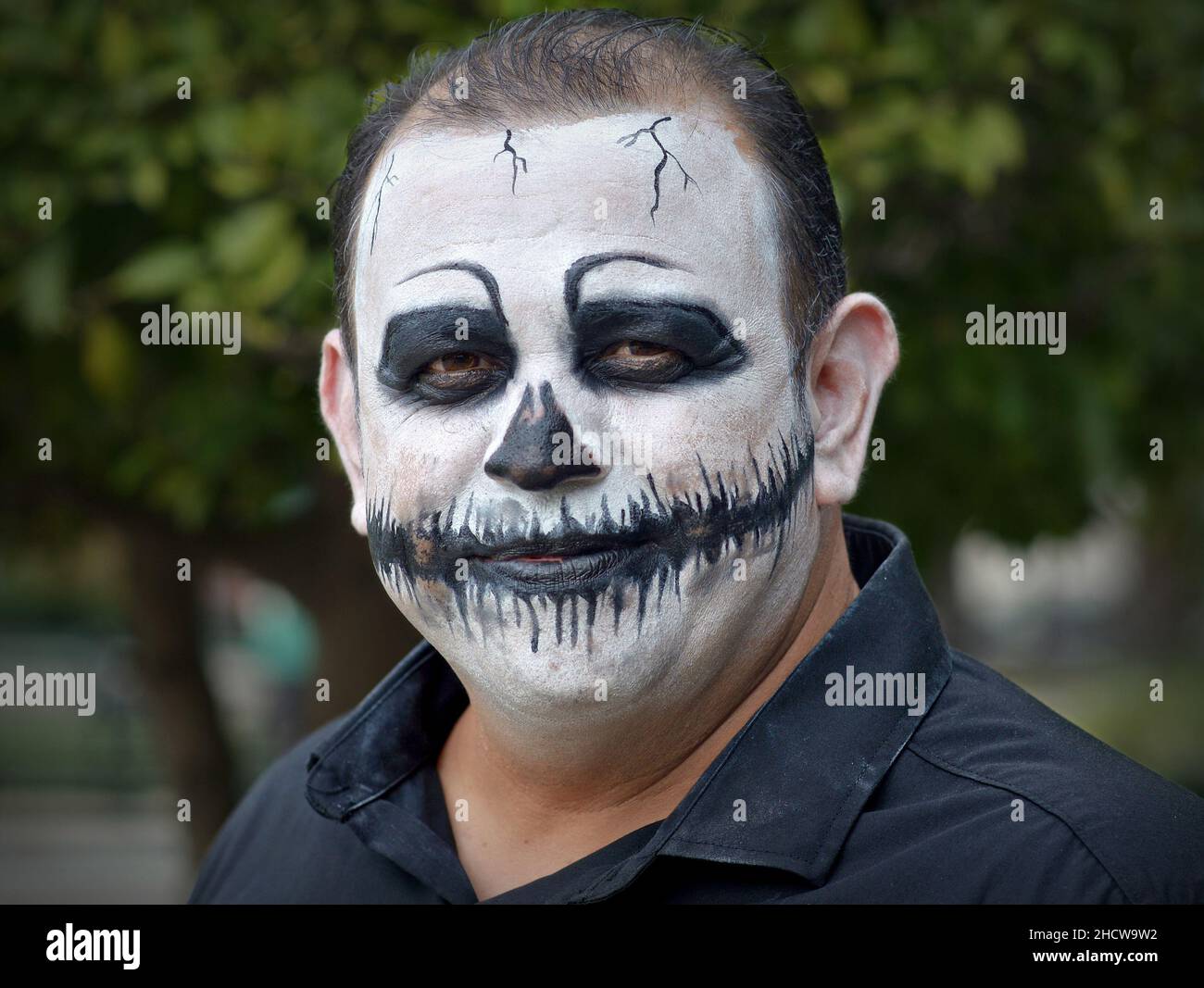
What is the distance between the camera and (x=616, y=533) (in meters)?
1.94

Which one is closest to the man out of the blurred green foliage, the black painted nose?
the black painted nose

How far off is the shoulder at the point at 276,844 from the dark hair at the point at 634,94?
860mm

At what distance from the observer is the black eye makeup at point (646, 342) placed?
77.4 inches

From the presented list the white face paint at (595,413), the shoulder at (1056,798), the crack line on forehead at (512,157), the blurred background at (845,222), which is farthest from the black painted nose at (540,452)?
the blurred background at (845,222)

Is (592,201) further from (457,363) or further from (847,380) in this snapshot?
(847,380)

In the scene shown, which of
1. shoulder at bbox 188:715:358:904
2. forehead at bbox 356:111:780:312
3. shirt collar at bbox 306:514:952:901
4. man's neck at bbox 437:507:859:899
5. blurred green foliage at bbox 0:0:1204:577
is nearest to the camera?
shirt collar at bbox 306:514:952:901

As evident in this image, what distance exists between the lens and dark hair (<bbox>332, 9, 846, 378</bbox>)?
6.77ft

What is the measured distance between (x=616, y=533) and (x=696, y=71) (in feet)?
2.41

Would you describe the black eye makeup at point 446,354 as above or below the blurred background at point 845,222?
below

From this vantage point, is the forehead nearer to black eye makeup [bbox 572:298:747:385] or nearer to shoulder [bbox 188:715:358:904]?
black eye makeup [bbox 572:298:747:385]

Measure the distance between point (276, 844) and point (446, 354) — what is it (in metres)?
1.05

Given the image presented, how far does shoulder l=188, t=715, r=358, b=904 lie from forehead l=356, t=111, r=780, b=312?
0.99m

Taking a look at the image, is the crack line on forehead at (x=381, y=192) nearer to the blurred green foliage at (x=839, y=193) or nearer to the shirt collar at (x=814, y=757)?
the shirt collar at (x=814, y=757)
